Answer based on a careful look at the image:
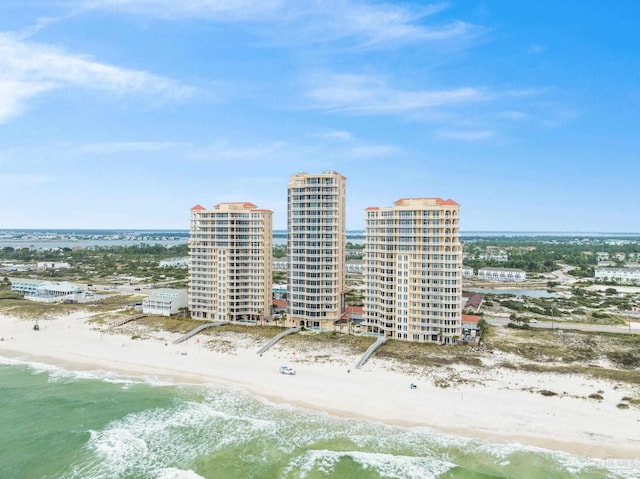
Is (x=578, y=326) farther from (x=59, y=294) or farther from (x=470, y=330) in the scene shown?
(x=59, y=294)

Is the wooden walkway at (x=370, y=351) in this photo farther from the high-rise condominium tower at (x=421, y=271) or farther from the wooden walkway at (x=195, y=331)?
the wooden walkway at (x=195, y=331)

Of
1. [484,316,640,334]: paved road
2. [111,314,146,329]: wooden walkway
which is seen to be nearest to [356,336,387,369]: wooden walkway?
[484,316,640,334]: paved road

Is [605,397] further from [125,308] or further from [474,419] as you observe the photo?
[125,308]

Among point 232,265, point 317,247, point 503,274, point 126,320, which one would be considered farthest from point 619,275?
point 126,320

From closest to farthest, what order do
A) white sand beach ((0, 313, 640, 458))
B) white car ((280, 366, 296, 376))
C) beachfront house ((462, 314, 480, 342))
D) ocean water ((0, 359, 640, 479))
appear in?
ocean water ((0, 359, 640, 479)), white sand beach ((0, 313, 640, 458)), white car ((280, 366, 296, 376)), beachfront house ((462, 314, 480, 342))

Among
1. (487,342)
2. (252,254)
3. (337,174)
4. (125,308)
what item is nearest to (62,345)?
(125,308)

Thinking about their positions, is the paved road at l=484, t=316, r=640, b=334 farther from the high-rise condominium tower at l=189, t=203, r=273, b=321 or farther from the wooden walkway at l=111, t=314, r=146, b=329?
the wooden walkway at l=111, t=314, r=146, b=329

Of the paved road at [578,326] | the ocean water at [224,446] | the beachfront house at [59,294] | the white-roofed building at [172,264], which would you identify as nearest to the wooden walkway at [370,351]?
the ocean water at [224,446]
